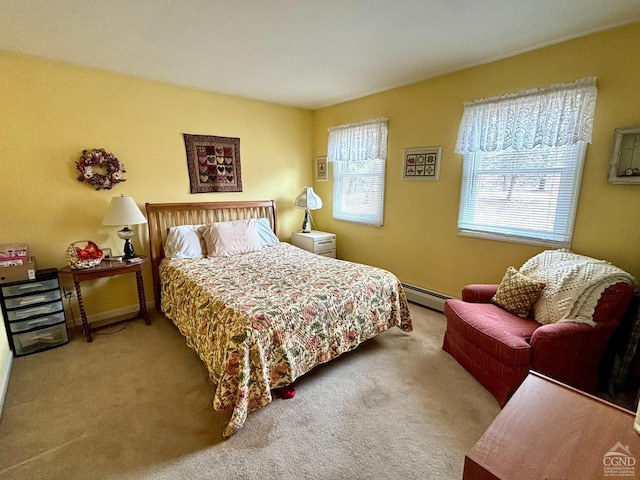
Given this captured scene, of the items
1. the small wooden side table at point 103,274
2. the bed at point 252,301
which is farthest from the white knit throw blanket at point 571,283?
the small wooden side table at point 103,274

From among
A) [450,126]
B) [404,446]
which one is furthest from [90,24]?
[404,446]

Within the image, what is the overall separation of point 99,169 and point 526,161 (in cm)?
392

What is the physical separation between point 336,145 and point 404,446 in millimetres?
3463

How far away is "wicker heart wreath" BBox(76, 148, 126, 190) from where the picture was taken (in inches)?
108

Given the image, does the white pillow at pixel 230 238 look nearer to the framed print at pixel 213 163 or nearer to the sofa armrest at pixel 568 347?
the framed print at pixel 213 163

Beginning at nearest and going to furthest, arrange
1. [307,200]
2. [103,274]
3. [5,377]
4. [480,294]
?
[5,377], [480,294], [103,274], [307,200]

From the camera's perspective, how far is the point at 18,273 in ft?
7.70

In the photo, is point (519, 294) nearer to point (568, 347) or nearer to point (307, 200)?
point (568, 347)

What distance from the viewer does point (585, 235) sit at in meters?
2.28

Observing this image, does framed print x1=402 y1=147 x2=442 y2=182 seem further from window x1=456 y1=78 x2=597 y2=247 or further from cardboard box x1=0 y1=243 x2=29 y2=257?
cardboard box x1=0 y1=243 x2=29 y2=257

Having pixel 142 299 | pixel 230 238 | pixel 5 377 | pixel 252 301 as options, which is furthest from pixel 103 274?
pixel 252 301

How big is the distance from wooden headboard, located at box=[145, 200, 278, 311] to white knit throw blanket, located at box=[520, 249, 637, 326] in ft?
Answer: 10.0

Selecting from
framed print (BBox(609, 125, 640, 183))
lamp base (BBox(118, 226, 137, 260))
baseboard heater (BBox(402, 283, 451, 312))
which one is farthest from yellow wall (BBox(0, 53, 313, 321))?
framed print (BBox(609, 125, 640, 183))

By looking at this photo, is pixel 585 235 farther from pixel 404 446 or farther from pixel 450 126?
pixel 404 446
